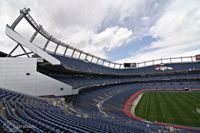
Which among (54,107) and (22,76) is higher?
(22,76)

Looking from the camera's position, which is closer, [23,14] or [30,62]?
[30,62]

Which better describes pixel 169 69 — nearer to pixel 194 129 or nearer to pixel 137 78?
pixel 137 78

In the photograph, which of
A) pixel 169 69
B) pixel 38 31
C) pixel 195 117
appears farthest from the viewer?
pixel 169 69

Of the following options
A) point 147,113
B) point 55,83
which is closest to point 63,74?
point 55,83

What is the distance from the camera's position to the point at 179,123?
17453 mm

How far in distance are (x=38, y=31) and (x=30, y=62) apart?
1159cm

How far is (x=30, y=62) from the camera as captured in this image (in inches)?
784

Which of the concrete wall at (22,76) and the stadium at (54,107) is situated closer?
the stadium at (54,107)

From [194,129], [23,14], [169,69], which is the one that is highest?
[23,14]

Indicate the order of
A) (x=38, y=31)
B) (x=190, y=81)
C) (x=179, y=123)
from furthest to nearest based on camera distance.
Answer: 1. (x=190, y=81)
2. (x=38, y=31)
3. (x=179, y=123)

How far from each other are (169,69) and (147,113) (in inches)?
1623

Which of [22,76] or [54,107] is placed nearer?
[54,107]

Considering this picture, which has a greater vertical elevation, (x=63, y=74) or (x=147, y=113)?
(x=63, y=74)

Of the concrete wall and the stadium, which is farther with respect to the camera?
the concrete wall
